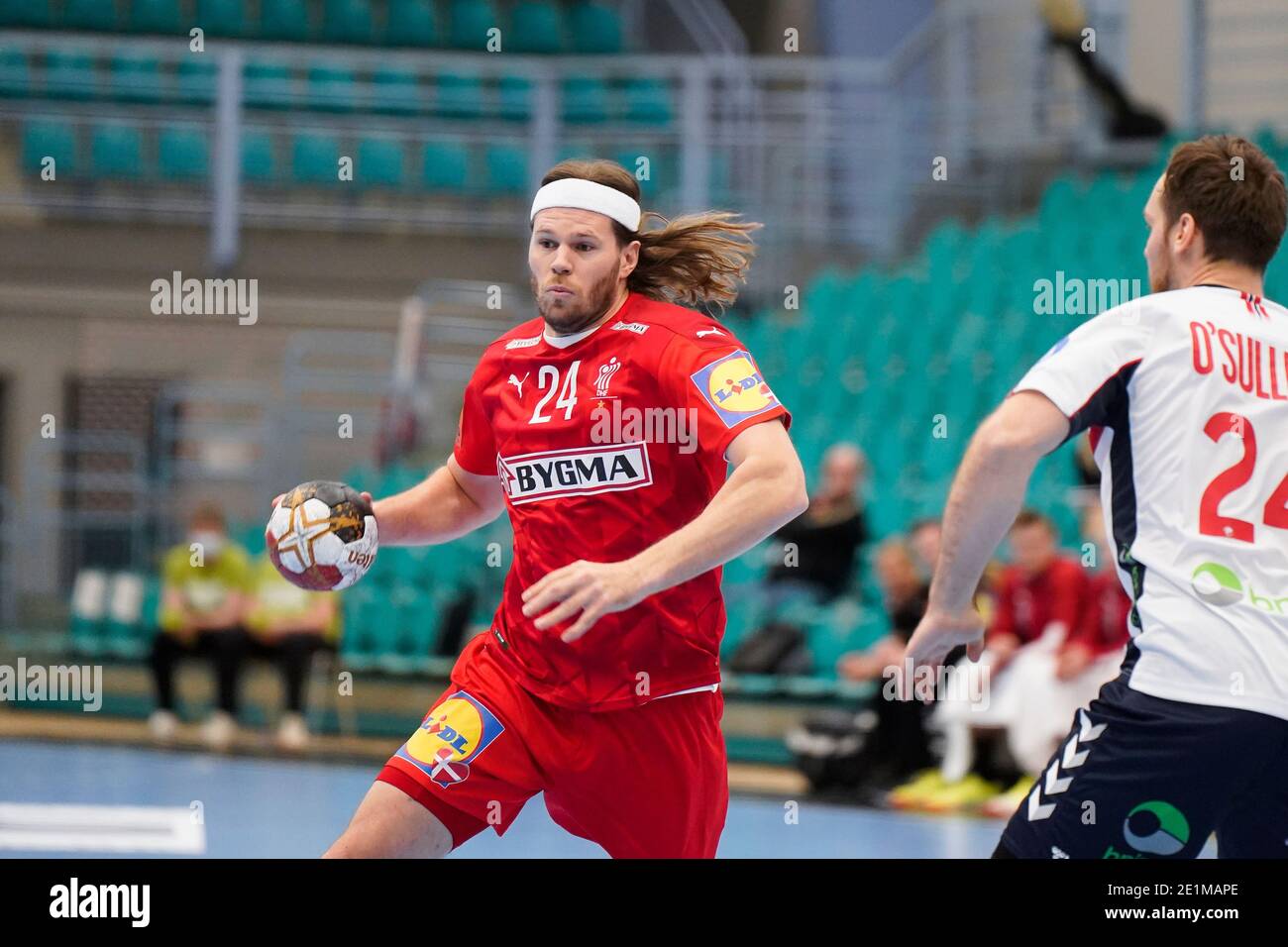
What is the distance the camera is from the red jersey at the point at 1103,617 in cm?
797

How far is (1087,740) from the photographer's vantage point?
288 cm

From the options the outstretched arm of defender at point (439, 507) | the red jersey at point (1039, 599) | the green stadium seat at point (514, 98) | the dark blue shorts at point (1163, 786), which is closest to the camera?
the dark blue shorts at point (1163, 786)

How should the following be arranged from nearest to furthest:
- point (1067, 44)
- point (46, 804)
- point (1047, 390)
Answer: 1. point (1047, 390)
2. point (46, 804)
3. point (1067, 44)

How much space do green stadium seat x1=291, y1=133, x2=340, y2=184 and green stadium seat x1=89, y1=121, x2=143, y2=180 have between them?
147 cm

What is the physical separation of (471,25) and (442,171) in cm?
239

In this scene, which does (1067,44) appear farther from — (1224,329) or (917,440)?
(1224,329)

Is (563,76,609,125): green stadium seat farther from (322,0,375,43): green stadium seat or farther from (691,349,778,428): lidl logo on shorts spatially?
(691,349,778,428): lidl logo on shorts

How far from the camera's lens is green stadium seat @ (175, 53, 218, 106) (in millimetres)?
15648

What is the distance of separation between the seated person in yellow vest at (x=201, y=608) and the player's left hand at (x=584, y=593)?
29.2 ft

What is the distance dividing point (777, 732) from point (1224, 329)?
23.1 ft

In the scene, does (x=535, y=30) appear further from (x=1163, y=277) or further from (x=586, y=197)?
(x=1163, y=277)

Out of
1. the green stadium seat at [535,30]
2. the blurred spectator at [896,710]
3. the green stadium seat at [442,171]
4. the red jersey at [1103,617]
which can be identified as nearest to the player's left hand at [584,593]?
the red jersey at [1103,617]

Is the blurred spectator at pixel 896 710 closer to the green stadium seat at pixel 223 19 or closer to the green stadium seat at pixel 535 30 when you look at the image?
the green stadium seat at pixel 535 30
